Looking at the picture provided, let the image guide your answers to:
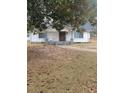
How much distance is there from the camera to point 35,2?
69.9 inches

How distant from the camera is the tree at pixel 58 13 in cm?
176

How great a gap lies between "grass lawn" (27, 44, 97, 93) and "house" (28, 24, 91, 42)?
0.14ft

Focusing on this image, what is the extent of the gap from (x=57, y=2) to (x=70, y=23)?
0.14m

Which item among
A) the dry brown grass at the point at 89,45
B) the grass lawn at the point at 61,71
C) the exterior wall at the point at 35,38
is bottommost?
the grass lawn at the point at 61,71

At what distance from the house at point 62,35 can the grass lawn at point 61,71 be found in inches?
1.7

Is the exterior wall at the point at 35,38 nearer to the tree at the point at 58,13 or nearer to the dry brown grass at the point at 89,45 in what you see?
the tree at the point at 58,13

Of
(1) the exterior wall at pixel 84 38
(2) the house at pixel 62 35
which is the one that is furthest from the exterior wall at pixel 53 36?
(1) the exterior wall at pixel 84 38

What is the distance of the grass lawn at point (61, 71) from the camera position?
173 centimetres

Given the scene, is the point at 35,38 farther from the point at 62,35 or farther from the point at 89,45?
the point at 89,45

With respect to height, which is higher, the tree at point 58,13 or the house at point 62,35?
the tree at point 58,13

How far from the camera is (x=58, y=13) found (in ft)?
5.93
